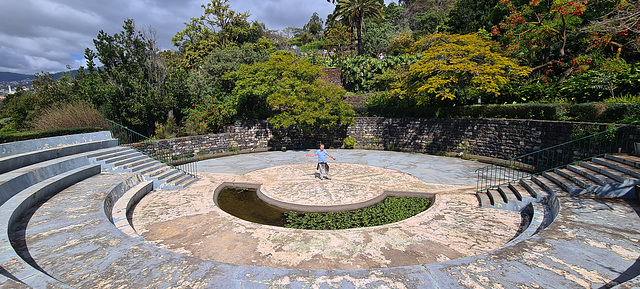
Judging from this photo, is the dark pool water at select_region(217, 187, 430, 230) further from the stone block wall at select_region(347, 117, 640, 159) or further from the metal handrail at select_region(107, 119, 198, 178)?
the stone block wall at select_region(347, 117, 640, 159)

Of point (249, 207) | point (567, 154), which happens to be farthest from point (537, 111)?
point (249, 207)

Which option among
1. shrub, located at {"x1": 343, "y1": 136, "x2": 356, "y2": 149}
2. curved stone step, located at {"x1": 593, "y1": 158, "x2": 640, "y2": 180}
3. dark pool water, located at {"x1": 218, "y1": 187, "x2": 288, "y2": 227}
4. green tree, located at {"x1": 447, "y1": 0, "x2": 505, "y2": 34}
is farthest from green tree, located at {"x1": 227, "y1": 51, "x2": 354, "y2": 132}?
green tree, located at {"x1": 447, "y1": 0, "x2": 505, "y2": 34}

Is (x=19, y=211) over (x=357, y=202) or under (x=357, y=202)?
over

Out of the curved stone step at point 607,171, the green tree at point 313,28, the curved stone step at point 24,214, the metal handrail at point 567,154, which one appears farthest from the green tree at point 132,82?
the green tree at point 313,28

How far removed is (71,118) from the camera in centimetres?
1459

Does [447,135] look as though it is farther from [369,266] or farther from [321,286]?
[321,286]

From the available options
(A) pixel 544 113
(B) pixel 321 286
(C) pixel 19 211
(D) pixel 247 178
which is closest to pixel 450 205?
(B) pixel 321 286

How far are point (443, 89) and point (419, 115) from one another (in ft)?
10.5

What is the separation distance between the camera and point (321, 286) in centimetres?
411

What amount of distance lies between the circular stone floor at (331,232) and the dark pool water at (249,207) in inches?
18.1

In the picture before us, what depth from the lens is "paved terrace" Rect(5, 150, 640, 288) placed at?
430 cm

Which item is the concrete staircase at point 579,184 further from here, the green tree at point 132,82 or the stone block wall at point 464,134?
the green tree at point 132,82

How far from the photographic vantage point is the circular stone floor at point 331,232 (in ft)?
19.5

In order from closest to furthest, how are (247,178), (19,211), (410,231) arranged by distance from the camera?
(19,211) < (410,231) < (247,178)
